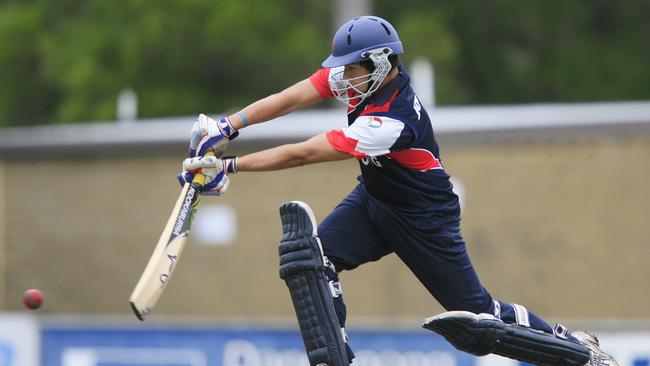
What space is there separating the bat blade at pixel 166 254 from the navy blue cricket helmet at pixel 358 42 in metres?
0.99

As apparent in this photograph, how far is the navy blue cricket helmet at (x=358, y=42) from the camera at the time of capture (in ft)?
21.7

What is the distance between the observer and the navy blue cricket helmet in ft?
21.7

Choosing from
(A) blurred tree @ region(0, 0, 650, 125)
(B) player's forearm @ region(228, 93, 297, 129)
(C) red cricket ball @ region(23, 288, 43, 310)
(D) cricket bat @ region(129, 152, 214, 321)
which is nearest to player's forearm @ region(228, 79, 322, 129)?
(B) player's forearm @ region(228, 93, 297, 129)

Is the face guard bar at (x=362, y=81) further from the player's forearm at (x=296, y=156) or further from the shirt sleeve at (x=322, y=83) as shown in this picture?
the player's forearm at (x=296, y=156)

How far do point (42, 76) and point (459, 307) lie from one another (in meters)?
24.2

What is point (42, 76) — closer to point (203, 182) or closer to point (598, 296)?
point (598, 296)

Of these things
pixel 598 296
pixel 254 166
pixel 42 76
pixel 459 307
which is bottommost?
pixel 459 307

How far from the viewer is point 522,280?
14.3m

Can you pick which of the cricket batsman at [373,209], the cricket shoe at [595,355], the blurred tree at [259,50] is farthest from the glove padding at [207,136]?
the blurred tree at [259,50]

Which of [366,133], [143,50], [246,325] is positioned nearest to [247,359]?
[246,325]

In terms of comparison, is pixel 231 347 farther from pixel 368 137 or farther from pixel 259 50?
pixel 259 50

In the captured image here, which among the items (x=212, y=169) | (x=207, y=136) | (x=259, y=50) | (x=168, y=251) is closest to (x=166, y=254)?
(x=168, y=251)

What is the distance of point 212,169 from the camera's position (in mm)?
6785

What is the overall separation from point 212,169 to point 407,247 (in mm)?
1162
